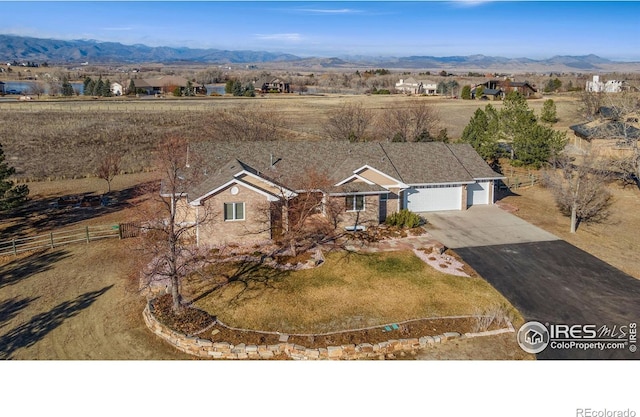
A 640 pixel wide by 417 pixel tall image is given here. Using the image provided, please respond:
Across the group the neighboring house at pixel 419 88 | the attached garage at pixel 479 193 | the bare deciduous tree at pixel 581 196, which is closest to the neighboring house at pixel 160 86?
the neighboring house at pixel 419 88

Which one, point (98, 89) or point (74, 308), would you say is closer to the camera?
point (74, 308)

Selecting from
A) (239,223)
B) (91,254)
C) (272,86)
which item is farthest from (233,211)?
(272,86)

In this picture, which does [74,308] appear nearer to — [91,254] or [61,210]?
[91,254]

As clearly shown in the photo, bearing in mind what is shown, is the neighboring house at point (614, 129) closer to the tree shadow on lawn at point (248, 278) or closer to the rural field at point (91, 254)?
the rural field at point (91, 254)

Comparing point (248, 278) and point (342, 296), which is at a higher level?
point (248, 278)

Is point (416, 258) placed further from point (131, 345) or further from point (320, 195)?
point (131, 345)

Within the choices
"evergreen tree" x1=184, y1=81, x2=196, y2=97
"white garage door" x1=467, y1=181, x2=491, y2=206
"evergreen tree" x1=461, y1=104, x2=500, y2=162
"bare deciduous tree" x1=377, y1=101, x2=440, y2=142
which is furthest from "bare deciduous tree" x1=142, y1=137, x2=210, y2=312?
"evergreen tree" x1=184, y1=81, x2=196, y2=97

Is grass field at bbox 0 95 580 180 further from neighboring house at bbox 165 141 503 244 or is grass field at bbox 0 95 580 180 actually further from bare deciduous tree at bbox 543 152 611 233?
bare deciduous tree at bbox 543 152 611 233
